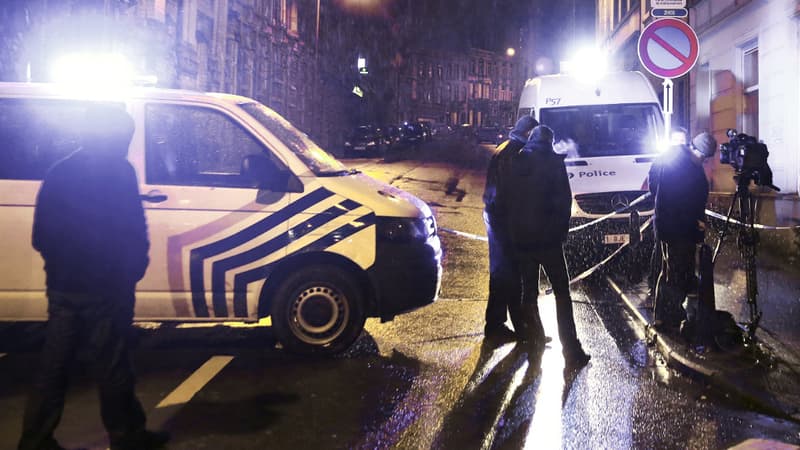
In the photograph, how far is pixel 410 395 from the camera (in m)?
5.32

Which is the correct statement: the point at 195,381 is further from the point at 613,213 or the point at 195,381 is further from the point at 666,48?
the point at 613,213

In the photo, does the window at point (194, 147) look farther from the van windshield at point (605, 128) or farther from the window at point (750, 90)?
the window at point (750, 90)

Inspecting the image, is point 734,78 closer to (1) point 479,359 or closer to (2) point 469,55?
(1) point 479,359

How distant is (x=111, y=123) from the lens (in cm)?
401

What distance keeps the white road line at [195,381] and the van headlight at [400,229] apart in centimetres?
162

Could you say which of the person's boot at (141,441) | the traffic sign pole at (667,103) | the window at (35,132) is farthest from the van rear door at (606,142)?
the person's boot at (141,441)

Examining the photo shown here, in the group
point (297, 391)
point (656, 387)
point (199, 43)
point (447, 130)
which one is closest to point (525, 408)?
point (656, 387)

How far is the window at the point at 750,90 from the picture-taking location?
1445 cm

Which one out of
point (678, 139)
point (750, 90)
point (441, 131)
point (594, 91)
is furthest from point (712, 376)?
point (441, 131)

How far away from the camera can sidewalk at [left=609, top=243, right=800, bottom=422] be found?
17.1 ft

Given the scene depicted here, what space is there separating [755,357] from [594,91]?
6657 millimetres

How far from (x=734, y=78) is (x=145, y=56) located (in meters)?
17.8


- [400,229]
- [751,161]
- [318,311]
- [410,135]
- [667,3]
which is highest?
[410,135]

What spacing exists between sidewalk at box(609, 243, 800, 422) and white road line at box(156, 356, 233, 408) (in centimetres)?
356
